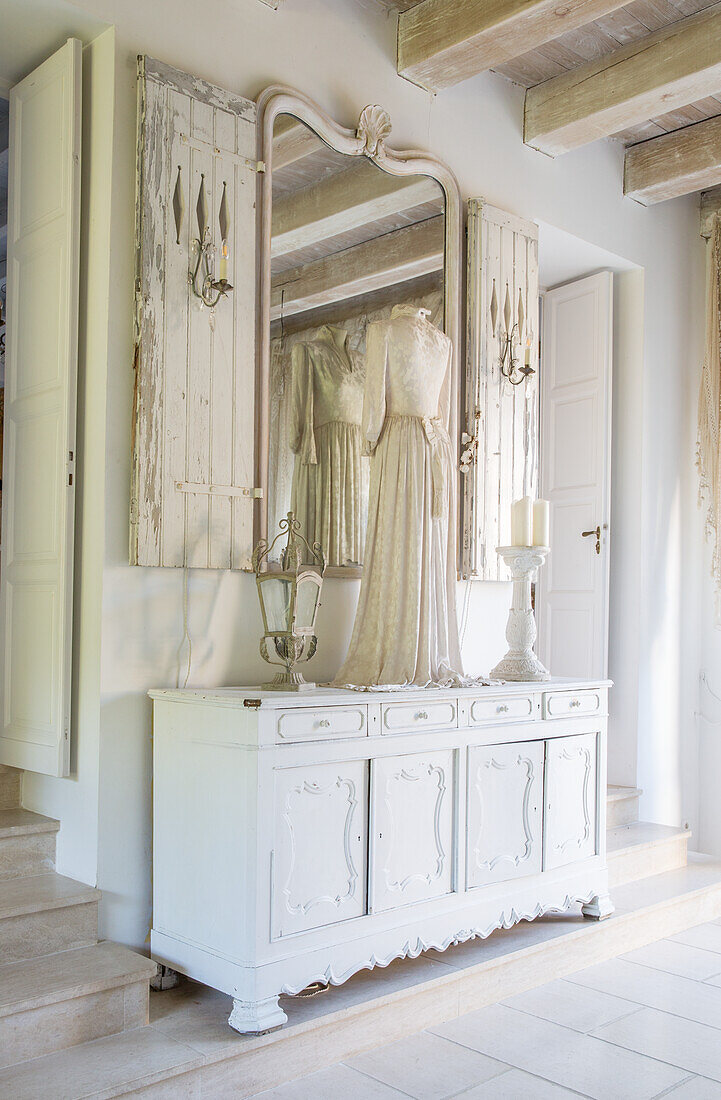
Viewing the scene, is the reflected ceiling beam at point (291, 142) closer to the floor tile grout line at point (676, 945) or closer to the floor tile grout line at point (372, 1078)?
the floor tile grout line at point (372, 1078)

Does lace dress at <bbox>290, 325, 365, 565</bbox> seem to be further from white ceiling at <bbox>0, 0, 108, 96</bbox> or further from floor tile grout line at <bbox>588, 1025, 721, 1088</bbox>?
floor tile grout line at <bbox>588, 1025, 721, 1088</bbox>

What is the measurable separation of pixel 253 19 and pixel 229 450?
1401mm

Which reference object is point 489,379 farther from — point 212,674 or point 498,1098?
point 498,1098

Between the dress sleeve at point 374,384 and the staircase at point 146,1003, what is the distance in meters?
1.57

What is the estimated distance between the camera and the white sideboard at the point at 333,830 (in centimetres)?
246

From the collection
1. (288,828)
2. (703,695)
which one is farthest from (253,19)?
(703,695)

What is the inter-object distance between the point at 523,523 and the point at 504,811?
1050mm

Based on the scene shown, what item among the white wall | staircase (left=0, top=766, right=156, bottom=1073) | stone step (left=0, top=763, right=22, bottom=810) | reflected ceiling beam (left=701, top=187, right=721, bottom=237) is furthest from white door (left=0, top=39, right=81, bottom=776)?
reflected ceiling beam (left=701, top=187, right=721, bottom=237)

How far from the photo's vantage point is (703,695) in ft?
16.5

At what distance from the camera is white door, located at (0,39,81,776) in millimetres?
2852

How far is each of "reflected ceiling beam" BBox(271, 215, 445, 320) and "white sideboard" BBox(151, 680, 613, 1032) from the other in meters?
1.29

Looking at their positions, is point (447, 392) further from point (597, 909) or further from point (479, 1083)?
point (479, 1083)

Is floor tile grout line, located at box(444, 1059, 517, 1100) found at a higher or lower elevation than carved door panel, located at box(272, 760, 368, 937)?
lower

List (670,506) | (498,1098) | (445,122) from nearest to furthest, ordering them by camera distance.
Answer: (498,1098)
(445,122)
(670,506)
